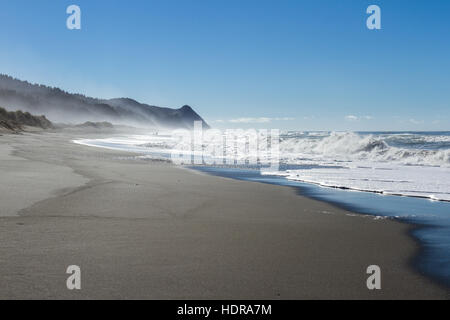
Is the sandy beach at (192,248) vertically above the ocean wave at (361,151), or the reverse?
the ocean wave at (361,151)

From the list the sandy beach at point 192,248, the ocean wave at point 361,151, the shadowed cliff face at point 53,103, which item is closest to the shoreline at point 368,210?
the sandy beach at point 192,248

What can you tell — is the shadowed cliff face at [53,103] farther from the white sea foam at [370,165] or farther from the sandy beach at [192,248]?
the sandy beach at [192,248]

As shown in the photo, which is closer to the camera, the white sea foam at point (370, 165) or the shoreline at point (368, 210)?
the shoreline at point (368, 210)

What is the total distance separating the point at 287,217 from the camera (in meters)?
6.68

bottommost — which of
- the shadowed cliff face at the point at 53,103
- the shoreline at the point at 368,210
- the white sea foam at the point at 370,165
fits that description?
the shoreline at the point at 368,210

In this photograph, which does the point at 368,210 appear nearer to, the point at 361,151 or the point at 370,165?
the point at 370,165

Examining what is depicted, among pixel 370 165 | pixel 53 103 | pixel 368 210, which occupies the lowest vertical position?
pixel 368 210

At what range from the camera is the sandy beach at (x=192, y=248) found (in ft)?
11.4

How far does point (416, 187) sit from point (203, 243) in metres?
7.42

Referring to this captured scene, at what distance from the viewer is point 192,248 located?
4645 millimetres

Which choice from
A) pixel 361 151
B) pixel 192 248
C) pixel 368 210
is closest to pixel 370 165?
pixel 361 151

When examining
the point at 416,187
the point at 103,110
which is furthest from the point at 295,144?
the point at 103,110

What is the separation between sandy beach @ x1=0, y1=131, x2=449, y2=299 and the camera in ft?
11.4

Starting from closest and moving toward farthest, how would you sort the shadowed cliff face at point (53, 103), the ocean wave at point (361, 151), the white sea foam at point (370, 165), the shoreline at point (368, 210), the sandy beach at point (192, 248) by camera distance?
1. the sandy beach at point (192, 248)
2. the shoreline at point (368, 210)
3. the white sea foam at point (370, 165)
4. the ocean wave at point (361, 151)
5. the shadowed cliff face at point (53, 103)
